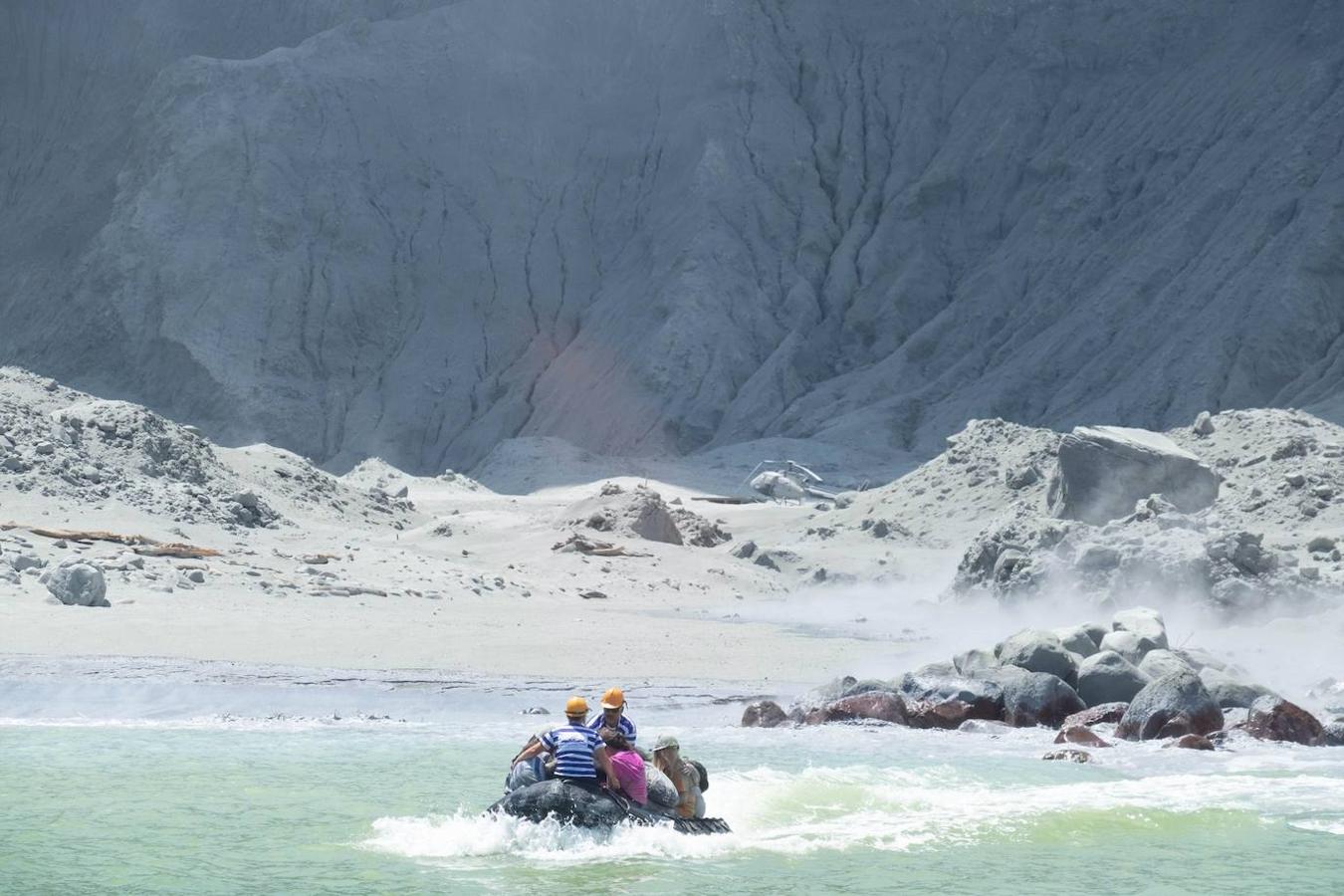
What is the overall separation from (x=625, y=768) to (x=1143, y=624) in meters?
9.54

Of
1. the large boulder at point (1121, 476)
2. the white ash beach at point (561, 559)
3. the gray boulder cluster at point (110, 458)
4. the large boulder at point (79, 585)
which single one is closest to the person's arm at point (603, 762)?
the white ash beach at point (561, 559)

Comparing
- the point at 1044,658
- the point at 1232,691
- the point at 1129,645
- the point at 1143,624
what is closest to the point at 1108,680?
the point at 1044,658

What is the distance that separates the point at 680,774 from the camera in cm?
1228

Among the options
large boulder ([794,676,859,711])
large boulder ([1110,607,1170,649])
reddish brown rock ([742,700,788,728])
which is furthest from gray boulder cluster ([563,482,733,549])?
reddish brown rock ([742,700,788,728])

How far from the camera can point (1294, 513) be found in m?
26.4

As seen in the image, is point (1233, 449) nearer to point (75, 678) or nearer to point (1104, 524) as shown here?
point (1104, 524)

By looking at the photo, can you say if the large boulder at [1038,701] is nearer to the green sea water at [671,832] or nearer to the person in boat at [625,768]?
the green sea water at [671,832]

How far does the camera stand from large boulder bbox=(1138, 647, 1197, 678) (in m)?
18.0

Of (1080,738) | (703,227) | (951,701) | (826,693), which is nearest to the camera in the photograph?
(1080,738)

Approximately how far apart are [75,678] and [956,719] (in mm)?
8667

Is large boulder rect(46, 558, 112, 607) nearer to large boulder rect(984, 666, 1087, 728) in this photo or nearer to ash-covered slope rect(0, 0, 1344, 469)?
large boulder rect(984, 666, 1087, 728)

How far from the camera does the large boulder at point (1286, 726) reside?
16328mm

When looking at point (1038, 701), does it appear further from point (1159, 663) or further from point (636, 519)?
point (636, 519)

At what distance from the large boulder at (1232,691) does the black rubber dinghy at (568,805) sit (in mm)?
7577
